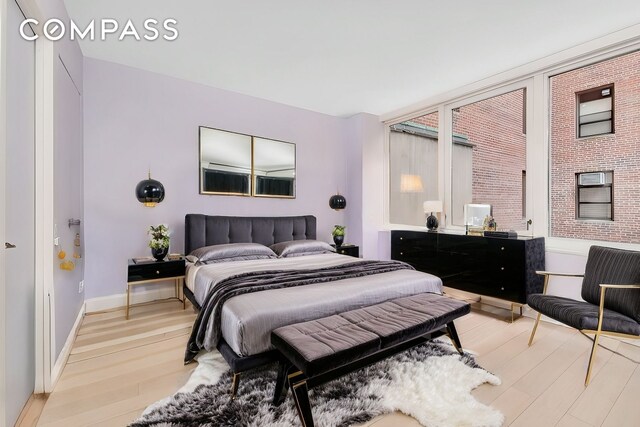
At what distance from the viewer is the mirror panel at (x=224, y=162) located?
407cm

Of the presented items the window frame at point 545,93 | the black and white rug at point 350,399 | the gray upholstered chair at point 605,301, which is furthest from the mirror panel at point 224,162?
the gray upholstered chair at point 605,301

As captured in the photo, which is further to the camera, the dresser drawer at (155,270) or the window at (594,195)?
the dresser drawer at (155,270)

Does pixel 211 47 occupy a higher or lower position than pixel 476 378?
higher

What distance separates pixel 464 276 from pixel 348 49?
9.74 feet

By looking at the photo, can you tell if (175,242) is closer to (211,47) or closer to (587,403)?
(211,47)

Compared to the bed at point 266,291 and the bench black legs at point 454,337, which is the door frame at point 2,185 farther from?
the bench black legs at point 454,337

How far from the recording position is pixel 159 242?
342cm

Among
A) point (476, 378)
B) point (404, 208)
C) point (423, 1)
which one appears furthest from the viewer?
point (404, 208)

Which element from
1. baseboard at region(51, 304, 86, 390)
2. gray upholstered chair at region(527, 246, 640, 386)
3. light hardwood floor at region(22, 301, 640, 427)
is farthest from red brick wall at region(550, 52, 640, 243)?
baseboard at region(51, 304, 86, 390)

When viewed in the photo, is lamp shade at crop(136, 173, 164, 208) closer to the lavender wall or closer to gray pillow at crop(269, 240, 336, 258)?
the lavender wall

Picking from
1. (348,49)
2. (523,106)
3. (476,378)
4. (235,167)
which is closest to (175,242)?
(235,167)

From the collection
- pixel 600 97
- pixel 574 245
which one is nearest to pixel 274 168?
pixel 574 245

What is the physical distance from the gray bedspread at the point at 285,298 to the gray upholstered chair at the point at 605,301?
972 mm

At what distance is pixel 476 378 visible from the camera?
2109 millimetres
